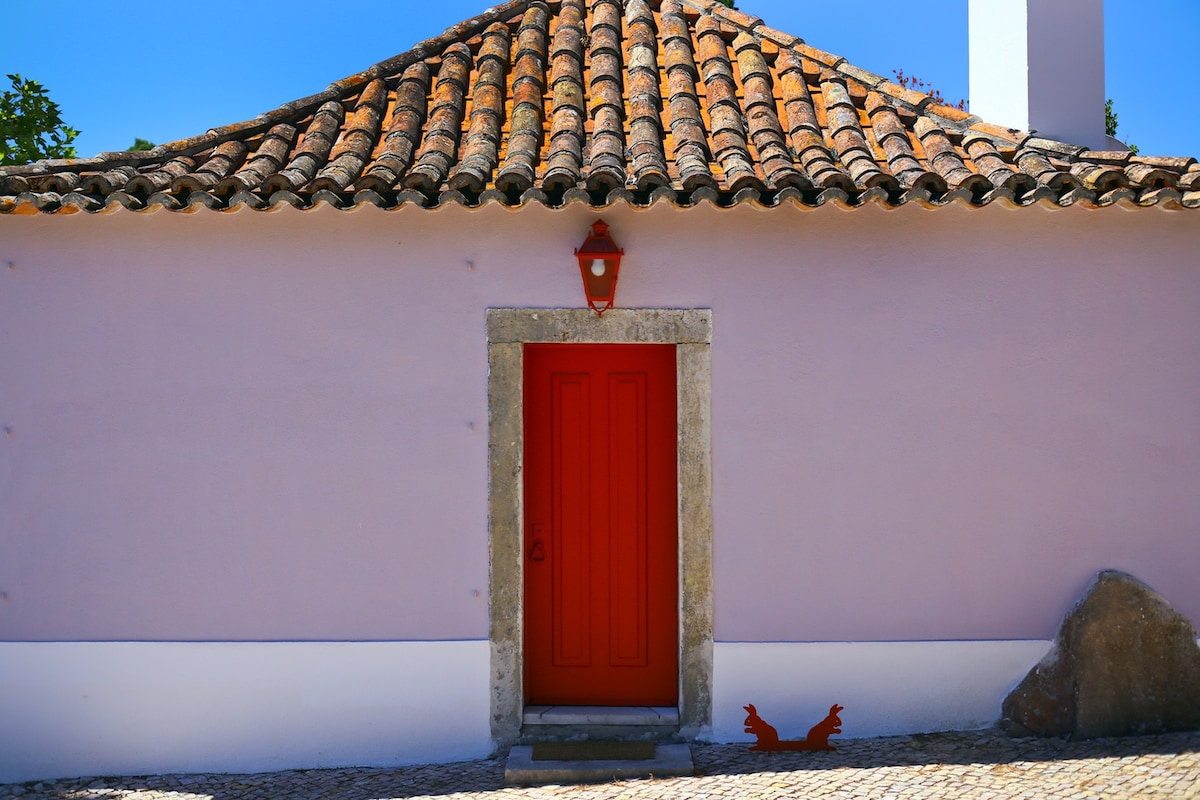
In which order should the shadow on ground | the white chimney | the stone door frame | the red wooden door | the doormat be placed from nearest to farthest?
the shadow on ground → the doormat → the stone door frame → the red wooden door → the white chimney

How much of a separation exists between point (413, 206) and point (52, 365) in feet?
7.53

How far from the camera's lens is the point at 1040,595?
17.3 ft

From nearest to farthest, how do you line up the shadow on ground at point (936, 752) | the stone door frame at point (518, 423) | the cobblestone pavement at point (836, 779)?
the cobblestone pavement at point (836, 779)
the shadow on ground at point (936, 752)
the stone door frame at point (518, 423)

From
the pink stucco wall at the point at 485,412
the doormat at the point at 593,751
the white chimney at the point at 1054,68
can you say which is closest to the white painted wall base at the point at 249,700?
the pink stucco wall at the point at 485,412

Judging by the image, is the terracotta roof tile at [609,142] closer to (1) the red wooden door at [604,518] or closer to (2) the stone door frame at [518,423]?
(2) the stone door frame at [518,423]

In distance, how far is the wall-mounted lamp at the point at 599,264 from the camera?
5.11 m

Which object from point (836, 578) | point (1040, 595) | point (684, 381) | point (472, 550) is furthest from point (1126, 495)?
point (472, 550)

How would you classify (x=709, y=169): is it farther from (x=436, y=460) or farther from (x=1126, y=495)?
(x=1126, y=495)

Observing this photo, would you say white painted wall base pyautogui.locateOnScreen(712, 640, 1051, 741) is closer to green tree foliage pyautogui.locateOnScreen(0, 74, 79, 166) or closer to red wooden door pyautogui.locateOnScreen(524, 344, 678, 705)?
red wooden door pyautogui.locateOnScreen(524, 344, 678, 705)

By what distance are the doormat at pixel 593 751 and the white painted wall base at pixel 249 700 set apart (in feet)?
1.22

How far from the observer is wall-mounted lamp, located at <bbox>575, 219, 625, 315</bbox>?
16.8 ft

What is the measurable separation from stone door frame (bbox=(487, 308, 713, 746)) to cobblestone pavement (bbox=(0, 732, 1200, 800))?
20.8 inches

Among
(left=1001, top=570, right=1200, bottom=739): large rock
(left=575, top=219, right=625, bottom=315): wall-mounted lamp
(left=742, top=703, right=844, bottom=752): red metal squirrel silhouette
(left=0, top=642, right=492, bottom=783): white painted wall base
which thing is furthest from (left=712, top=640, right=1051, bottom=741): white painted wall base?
(left=575, top=219, right=625, bottom=315): wall-mounted lamp

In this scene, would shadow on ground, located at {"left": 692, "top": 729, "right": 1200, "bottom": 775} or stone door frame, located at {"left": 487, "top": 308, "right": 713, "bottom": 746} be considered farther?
stone door frame, located at {"left": 487, "top": 308, "right": 713, "bottom": 746}
